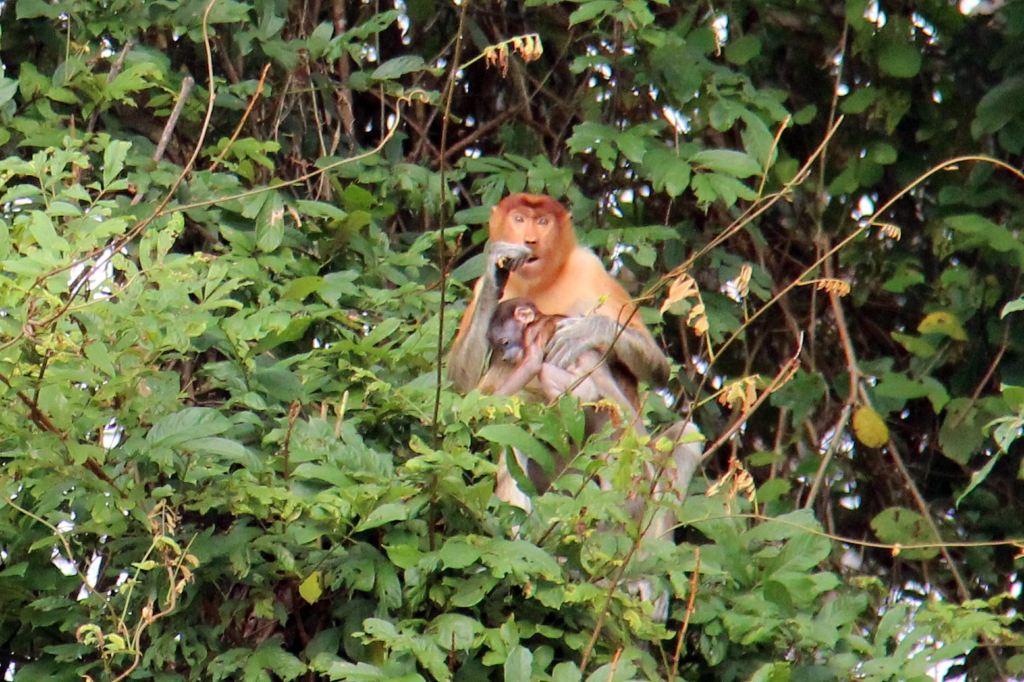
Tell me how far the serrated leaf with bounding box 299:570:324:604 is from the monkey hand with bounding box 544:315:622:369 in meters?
1.49

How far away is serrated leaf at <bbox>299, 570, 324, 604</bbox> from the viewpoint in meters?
4.20

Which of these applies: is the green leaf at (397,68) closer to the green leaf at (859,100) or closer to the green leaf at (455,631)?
the green leaf at (859,100)

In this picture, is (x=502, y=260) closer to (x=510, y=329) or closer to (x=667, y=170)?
(x=510, y=329)

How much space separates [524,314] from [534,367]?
8.9 inches

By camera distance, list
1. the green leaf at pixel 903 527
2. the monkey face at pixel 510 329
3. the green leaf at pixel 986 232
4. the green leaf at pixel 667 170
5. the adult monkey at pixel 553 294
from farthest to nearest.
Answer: the green leaf at pixel 903 527 → the green leaf at pixel 986 232 → the green leaf at pixel 667 170 → the monkey face at pixel 510 329 → the adult monkey at pixel 553 294

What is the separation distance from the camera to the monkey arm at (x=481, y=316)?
521 centimetres

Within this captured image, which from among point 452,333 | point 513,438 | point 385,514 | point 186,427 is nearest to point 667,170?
point 452,333

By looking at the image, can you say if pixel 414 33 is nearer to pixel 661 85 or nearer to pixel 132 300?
pixel 661 85

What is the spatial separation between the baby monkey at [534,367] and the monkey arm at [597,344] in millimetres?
31

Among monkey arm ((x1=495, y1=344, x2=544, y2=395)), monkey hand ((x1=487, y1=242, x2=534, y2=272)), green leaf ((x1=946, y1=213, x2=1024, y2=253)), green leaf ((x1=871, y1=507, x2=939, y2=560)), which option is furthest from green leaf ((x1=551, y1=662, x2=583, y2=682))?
green leaf ((x1=946, y1=213, x2=1024, y2=253))

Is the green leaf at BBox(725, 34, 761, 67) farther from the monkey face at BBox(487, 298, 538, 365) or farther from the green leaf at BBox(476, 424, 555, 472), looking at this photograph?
the green leaf at BBox(476, 424, 555, 472)

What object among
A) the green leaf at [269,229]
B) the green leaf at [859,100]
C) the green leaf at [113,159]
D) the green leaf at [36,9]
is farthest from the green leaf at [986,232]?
the green leaf at [113,159]

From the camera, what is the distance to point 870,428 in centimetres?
679

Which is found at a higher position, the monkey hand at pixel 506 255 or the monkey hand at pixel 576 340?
the monkey hand at pixel 506 255
